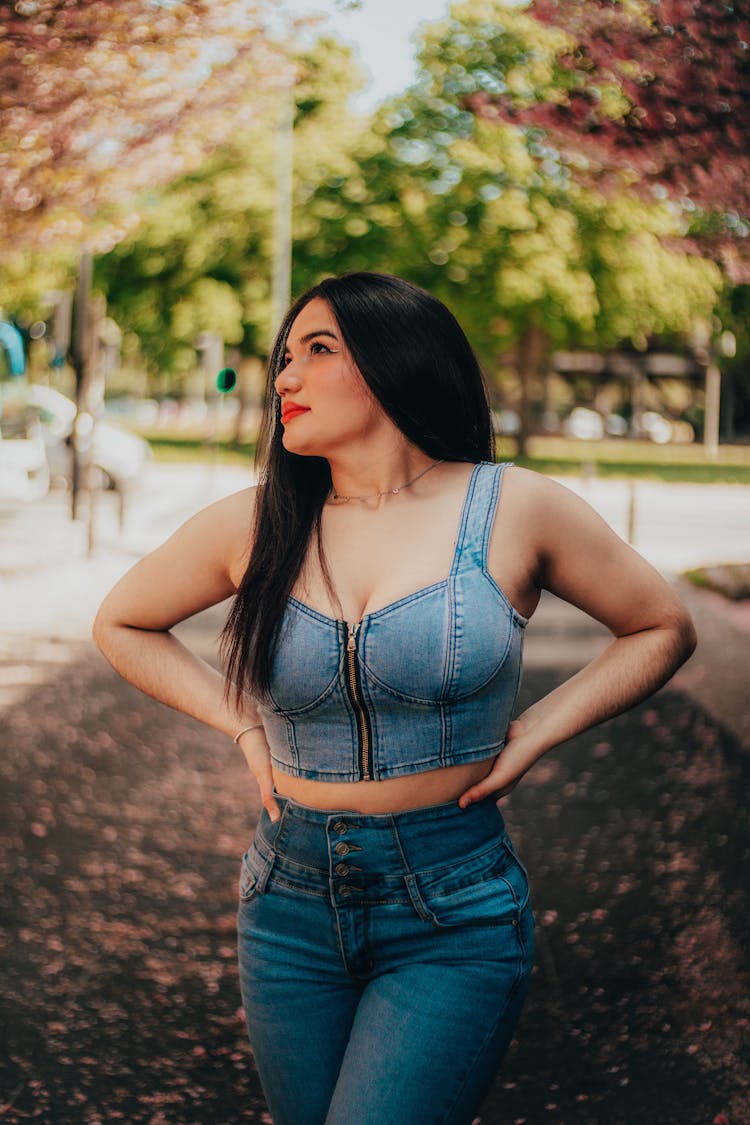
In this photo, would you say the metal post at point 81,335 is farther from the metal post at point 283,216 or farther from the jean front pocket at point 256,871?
the jean front pocket at point 256,871

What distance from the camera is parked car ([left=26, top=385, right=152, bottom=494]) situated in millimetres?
23766

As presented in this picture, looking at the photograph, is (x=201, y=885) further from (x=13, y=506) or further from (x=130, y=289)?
(x=130, y=289)

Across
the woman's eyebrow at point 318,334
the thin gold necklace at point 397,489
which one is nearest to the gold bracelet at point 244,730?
the thin gold necklace at point 397,489

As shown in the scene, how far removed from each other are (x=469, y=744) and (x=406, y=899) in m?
0.25

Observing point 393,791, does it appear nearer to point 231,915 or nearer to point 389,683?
point 389,683

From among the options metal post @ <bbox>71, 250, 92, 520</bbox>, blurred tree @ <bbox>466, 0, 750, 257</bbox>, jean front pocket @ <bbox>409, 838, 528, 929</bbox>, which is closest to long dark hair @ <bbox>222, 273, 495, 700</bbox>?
jean front pocket @ <bbox>409, 838, 528, 929</bbox>

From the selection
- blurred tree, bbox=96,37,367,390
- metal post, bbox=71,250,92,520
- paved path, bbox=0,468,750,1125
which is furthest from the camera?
blurred tree, bbox=96,37,367,390

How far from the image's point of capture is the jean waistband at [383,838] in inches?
87.4

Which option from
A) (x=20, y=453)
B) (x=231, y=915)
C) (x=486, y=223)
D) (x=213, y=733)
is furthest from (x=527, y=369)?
(x=231, y=915)

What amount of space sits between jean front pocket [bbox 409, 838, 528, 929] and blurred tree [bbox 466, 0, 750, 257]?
793 centimetres

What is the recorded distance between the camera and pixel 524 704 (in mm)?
9117

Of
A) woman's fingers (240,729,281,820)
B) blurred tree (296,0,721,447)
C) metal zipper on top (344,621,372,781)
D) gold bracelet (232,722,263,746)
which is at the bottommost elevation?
woman's fingers (240,729,281,820)

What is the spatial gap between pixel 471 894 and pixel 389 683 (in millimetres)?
340

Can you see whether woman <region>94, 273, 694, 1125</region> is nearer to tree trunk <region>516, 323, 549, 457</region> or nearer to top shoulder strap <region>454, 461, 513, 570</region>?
top shoulder strap <region>454, 461, 513, 570</region>
